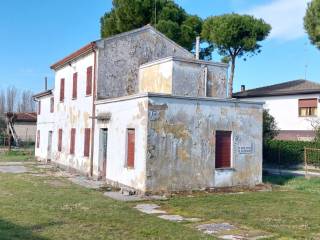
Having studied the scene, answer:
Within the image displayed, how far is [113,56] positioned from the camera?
20.7 metres

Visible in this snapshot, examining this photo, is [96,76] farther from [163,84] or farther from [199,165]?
[199,165]

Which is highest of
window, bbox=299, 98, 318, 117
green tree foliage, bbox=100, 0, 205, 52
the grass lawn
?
green tree foliage, bbox=100, 0, 205, 52

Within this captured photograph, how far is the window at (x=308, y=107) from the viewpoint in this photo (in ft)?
110

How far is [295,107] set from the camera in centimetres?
3484

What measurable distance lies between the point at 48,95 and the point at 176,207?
20.4 metres

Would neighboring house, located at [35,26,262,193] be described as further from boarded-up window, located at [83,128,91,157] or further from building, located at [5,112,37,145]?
building, located at [5,112,37,145]

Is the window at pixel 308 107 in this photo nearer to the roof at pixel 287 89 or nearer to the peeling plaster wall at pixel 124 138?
the roof at pixel 287 89

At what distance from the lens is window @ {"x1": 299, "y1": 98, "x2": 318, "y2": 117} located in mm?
33469

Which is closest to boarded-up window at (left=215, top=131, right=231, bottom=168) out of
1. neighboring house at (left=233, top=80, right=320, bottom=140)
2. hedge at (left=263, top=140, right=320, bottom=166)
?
hedge at (left=263, top=140, right=320, bottom=166)

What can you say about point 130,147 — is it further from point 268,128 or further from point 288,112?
point 288,112

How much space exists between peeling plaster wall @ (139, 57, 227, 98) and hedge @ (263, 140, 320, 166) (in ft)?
35.9

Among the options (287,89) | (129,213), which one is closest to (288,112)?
(287,89)

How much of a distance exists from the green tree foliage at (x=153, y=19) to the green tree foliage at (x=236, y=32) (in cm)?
187

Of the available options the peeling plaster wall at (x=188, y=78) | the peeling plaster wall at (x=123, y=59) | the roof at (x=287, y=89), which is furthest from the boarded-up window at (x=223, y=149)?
the roof at (x=287, y=89)
